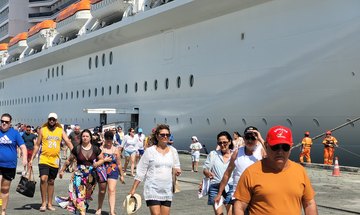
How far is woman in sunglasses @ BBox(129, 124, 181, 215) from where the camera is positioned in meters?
6.17

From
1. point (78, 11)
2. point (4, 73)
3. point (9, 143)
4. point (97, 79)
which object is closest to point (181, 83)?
point (97, 79)

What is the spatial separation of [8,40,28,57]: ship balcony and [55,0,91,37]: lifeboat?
11180mm

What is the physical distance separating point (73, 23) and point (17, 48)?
1607 cm

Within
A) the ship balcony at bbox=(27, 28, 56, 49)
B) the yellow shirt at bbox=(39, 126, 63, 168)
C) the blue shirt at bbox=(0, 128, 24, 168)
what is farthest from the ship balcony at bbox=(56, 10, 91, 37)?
the blue shirt at bbox=(0, 128, 24, 168)

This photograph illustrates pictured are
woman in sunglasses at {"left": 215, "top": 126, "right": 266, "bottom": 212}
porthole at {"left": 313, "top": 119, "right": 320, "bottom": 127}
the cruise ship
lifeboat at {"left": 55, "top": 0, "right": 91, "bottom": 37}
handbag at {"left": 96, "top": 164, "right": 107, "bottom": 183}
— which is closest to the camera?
woman in sunglasses at {"left": 215, "top": 126, "right": 266, "bottom": 212}

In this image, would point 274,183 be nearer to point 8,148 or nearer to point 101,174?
point 101,174

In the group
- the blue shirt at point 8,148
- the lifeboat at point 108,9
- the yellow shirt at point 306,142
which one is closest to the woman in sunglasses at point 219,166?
the blue shirt at point 8,148

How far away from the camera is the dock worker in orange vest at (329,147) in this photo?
1600 cm

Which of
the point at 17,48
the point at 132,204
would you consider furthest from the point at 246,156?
the point at 17,48

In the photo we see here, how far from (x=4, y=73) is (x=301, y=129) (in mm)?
43234

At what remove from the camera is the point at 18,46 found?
165 ft

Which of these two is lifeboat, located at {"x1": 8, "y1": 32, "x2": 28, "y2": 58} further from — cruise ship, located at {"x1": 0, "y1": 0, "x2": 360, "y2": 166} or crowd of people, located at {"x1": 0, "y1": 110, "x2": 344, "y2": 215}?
crowd of people, located at {"x1": 0, "y1": 110, "x2": 344, "y2": 215}

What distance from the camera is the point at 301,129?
58.1 ft

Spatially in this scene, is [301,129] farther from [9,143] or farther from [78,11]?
[78,11]
